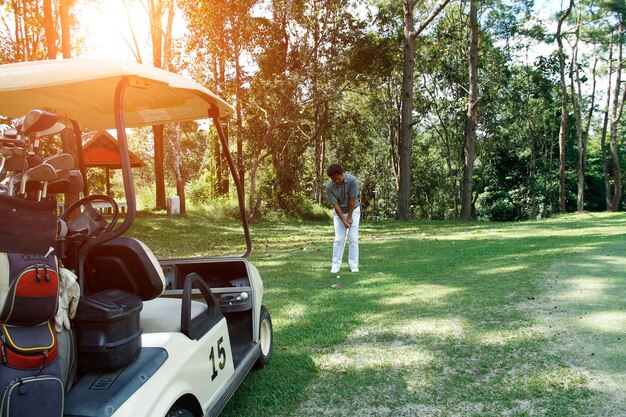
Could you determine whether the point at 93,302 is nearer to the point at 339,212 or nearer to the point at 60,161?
the point at 60,161

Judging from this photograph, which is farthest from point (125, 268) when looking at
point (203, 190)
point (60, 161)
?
point (203, 190)

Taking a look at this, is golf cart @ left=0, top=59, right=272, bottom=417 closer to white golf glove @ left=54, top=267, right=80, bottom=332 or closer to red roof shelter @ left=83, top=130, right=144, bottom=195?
white golf glove @ left=54, top=267, right=80, bottom=332

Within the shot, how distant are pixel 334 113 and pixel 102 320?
2771 cm

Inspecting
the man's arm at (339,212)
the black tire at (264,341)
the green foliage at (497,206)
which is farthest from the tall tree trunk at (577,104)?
the black tire at (264,341)

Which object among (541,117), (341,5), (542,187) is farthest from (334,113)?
(542,187)

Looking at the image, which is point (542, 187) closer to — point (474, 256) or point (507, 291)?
point (474, 256)

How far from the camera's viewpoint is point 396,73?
35.3 m

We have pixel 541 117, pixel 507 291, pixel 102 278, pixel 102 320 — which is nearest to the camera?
pixel 102 320

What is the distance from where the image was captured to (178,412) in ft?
7.99

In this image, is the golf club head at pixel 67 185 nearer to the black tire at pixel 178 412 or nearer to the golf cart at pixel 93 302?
the golf cart at pixel 93 302

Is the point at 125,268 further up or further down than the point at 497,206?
further up

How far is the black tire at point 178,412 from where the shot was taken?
2397 millimetres

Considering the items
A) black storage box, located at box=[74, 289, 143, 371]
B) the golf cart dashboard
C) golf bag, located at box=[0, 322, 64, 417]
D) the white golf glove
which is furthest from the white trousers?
golf bag, located at box=[0, 322, 64, 417]

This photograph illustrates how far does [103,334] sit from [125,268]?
1.26 feet
